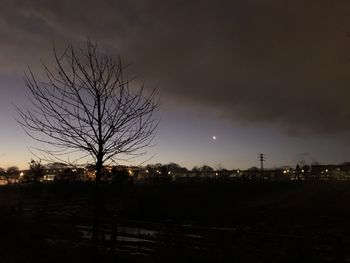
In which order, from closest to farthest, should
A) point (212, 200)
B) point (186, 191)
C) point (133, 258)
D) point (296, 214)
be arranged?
1. point (133, 258)
2. point (296, 214)
3. point (212, 200)
4. point (186, 191)

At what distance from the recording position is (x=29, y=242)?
53.4 feet

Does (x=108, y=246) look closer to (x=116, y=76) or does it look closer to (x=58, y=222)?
(x=58, y=222)

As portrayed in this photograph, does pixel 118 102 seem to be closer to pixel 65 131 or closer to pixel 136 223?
pixel 65 131

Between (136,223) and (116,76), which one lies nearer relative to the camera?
(116,76)

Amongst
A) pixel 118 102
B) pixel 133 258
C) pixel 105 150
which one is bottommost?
pixel 133 258

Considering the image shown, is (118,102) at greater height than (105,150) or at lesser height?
greater

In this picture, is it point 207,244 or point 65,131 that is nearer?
point 65,131

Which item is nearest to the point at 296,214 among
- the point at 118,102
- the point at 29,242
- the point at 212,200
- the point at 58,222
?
the point at 212,200

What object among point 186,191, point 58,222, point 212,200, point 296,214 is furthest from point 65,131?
point 186,191

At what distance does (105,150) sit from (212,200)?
168 ft

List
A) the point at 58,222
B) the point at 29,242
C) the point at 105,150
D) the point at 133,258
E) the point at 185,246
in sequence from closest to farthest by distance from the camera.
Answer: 1. the point at 105,150
2. the point at 185,246
3. the point at 133,258
4. the point at 29,242
5. the point at 58,222

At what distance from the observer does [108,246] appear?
16312mm

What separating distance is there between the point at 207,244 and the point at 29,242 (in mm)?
6464

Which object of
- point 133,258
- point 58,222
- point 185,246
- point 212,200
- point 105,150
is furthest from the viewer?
point 212,200
